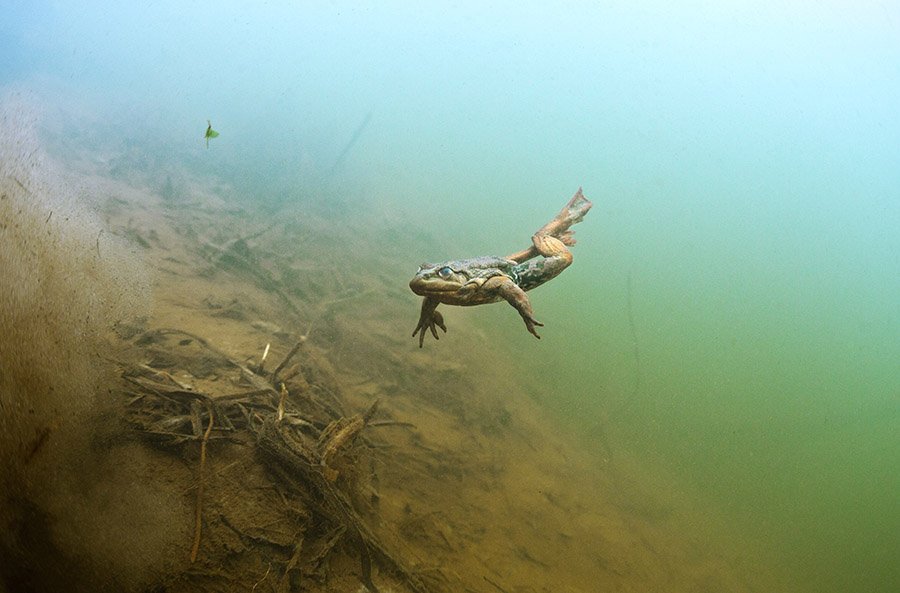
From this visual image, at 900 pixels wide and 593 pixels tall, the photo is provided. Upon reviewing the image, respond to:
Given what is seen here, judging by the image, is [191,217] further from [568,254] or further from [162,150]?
[568,254]

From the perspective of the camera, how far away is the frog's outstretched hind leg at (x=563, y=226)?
4.23 metres

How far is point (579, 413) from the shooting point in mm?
8977

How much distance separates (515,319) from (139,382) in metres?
8.03

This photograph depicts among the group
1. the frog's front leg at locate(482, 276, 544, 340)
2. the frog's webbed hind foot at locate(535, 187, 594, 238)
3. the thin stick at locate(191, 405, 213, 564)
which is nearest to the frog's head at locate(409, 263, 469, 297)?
the frog's front leg at locate(482, 276, 544, 340)

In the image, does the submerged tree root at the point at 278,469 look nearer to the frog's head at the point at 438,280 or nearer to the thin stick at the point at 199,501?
the thin stick at the point at 199,501

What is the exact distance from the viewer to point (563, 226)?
4.34m

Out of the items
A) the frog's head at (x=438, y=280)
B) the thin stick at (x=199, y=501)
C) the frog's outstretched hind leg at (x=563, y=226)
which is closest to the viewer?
the thin stick at (x=199, y=501)

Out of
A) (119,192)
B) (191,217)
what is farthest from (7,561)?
(119,192)

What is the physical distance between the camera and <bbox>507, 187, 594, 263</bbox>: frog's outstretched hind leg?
Answer: 423 cm

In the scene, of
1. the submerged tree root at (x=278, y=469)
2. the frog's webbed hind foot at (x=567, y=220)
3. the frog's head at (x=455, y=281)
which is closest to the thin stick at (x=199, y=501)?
the submerged tree root at (x=278, y=469)

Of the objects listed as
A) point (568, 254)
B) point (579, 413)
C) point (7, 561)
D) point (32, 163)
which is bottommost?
point (579, 413)

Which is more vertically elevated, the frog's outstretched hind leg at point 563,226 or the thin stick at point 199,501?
the frog's outstretched hind leg at point 563,226

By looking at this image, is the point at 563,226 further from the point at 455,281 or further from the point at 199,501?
the point at 199,501

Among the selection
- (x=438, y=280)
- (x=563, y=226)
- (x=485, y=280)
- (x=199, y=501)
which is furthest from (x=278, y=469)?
(x=563, y=226)
